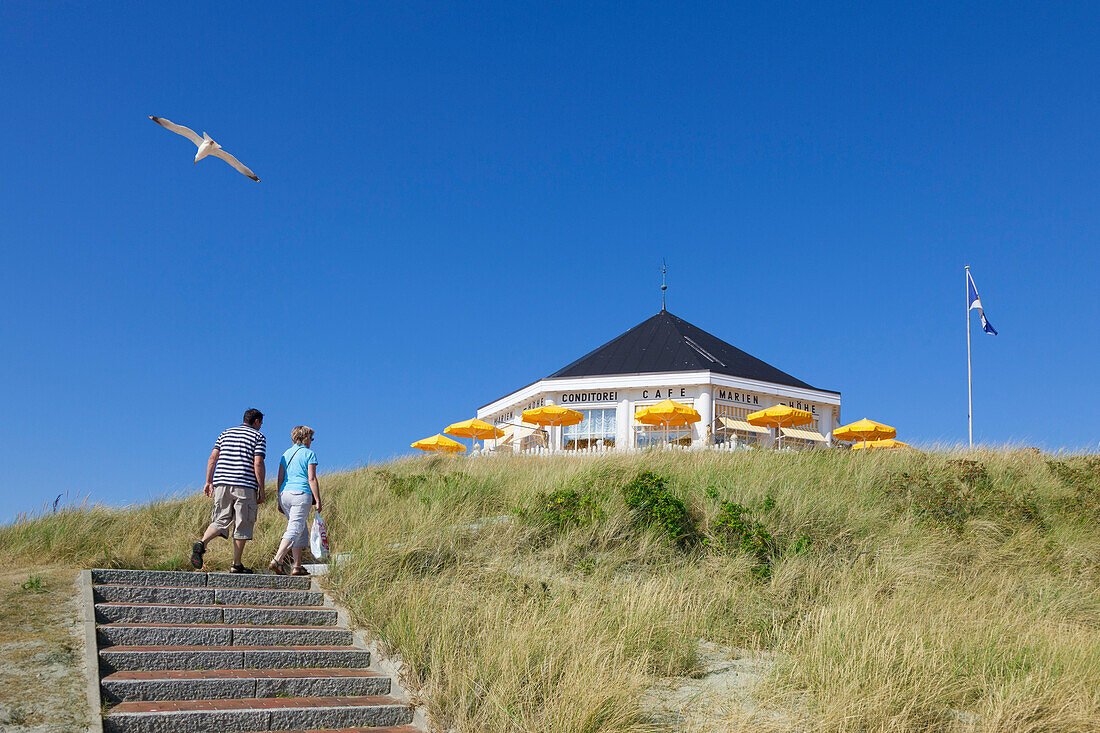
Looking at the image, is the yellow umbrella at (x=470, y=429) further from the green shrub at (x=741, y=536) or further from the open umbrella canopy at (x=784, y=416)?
the green shrub at (x=741, y=536)

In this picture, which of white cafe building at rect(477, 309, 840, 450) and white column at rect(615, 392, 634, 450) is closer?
white cafe building at rect(477, 309, 840, 450)

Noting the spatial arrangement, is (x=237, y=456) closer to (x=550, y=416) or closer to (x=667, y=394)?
(x=550, y=416)

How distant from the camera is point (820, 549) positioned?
34.8ft

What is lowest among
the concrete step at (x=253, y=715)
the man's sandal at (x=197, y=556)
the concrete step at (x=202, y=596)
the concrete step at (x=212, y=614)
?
the concrete step at (x=253, y=715)

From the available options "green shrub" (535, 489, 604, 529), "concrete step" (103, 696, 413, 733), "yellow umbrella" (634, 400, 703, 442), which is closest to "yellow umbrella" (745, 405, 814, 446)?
"yellow umbrella" (634, 400, 703, 442)

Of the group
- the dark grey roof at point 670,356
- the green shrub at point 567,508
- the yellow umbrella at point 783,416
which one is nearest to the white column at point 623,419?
the dark grey roof at point 670,356

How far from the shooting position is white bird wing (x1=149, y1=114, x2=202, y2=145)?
1165 cm

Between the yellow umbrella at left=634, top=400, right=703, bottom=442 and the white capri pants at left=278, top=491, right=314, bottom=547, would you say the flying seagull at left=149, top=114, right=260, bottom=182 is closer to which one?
the white capri pants at left=278, top=491, right=314, bottom=547

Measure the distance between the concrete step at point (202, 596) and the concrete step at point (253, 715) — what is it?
1862mm

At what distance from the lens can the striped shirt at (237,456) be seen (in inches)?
363

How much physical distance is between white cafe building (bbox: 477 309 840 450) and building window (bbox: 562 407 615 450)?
0.15ft

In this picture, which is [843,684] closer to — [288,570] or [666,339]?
[288,570]

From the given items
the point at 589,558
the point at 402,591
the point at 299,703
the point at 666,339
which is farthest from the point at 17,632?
the point at 666,339

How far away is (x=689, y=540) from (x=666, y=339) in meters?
→ 30.2
